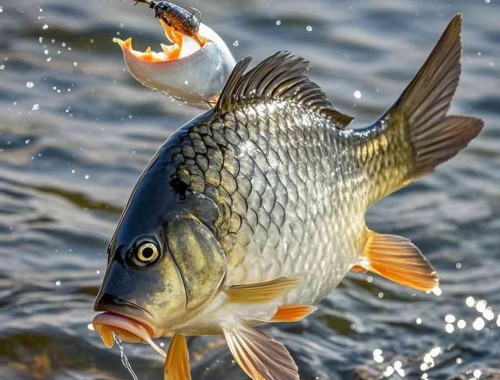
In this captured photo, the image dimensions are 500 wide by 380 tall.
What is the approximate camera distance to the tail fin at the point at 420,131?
4.50 metres

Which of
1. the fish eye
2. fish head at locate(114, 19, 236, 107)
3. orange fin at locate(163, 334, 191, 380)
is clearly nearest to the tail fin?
fish head at locate(114, 19, 236, 107)

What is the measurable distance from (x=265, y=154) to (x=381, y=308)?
8.82 feet

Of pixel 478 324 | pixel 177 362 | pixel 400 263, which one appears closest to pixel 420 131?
pixel 400 263

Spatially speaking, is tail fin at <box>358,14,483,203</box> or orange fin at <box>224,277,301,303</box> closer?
orange fin at <box>224,277,301,303</box>

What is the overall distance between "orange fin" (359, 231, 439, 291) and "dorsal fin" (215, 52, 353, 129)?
53 cm

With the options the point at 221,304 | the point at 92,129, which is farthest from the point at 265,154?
the point at 92,129

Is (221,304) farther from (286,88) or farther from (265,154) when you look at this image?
(286,88)

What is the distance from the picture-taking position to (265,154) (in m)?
3.87

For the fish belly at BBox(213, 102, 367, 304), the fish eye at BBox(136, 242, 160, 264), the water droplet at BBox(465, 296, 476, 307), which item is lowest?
the water droplet at BBox(465, 296, 476, 307)

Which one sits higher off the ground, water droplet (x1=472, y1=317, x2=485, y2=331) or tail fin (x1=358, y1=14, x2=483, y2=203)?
tail fin (x1=358, y1=14, x2=483, y2=203)

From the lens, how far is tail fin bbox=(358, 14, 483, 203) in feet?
14.8

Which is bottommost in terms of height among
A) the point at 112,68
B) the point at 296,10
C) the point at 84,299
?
the point at 84,299

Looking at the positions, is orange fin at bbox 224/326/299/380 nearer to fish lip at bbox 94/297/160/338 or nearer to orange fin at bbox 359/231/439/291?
fish lip at bbox 94/297/160/338

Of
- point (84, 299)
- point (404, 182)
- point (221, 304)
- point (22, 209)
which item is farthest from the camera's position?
point (22, 209)
